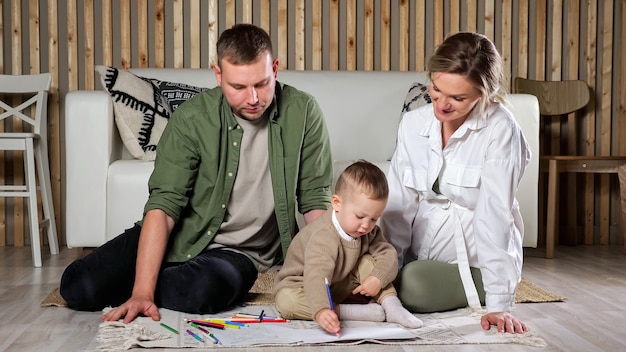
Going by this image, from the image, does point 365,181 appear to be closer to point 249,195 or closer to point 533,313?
point 249,195

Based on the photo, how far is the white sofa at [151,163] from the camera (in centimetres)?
301

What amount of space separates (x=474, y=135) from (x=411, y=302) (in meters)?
0.46

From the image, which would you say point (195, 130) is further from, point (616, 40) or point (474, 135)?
point (616, 40)

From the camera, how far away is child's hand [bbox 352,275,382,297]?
1.99 meters

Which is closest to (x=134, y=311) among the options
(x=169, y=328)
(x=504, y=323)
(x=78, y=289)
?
(x=169, y=328)

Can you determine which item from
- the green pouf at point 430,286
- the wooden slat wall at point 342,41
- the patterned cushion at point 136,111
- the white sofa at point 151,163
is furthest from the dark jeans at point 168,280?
the wooden slat wall at point 342,41

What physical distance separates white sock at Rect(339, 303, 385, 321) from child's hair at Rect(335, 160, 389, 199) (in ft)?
0.95

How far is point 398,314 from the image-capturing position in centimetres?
196

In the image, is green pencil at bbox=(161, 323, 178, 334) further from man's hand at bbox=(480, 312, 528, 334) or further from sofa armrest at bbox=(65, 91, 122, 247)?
sofa armrest at bbox=(65, 91, 122, 247)

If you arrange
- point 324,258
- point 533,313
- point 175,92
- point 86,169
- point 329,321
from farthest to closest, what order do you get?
point 175,92 < point 86,169 < point 533,313 < point 324,258 < point 329,321

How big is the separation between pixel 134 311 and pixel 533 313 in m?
1.06

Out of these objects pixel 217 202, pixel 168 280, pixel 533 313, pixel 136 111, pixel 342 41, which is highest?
pixel 342 41

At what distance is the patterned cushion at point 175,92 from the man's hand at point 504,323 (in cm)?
178

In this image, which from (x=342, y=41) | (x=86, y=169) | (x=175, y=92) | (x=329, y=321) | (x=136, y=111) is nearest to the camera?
(x=329, y=321)
